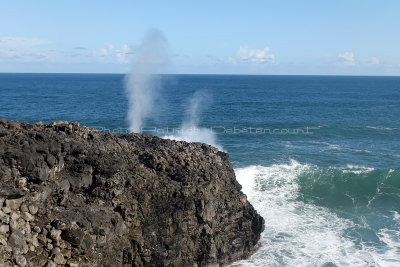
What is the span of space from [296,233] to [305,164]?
57.2 feet

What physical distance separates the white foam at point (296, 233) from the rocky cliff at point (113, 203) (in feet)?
6.94

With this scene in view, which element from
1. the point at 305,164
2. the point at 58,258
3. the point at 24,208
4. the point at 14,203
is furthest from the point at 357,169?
the point at 14,203

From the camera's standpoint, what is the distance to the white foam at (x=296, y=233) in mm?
25078

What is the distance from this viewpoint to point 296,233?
2838cm

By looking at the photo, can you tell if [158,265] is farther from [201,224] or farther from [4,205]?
[4,205]

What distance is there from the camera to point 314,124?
69.4m

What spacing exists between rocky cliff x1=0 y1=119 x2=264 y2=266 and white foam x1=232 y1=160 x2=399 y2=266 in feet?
6.94

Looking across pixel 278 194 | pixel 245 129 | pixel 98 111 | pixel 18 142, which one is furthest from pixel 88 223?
pixel 98 111

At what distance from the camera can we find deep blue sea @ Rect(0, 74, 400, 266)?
88.4 ft

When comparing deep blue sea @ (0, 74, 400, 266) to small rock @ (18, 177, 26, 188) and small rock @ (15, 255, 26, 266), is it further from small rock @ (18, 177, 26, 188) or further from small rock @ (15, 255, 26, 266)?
small rock @ (18, 177, 26, 188)

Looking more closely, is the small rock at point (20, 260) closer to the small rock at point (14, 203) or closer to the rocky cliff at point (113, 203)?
the rocky cliff at point (113, 203)

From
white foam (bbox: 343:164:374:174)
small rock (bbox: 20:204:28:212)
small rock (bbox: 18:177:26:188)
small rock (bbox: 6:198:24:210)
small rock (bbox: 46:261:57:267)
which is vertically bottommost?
white foam (bbox: 343:164:374:174)

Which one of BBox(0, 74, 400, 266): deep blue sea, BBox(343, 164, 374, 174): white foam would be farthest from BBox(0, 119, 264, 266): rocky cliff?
BBox(343, 164, 374, 174): white foam

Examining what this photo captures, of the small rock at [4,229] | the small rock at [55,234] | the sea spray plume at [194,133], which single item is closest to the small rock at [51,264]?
the small rock at [55,234]
